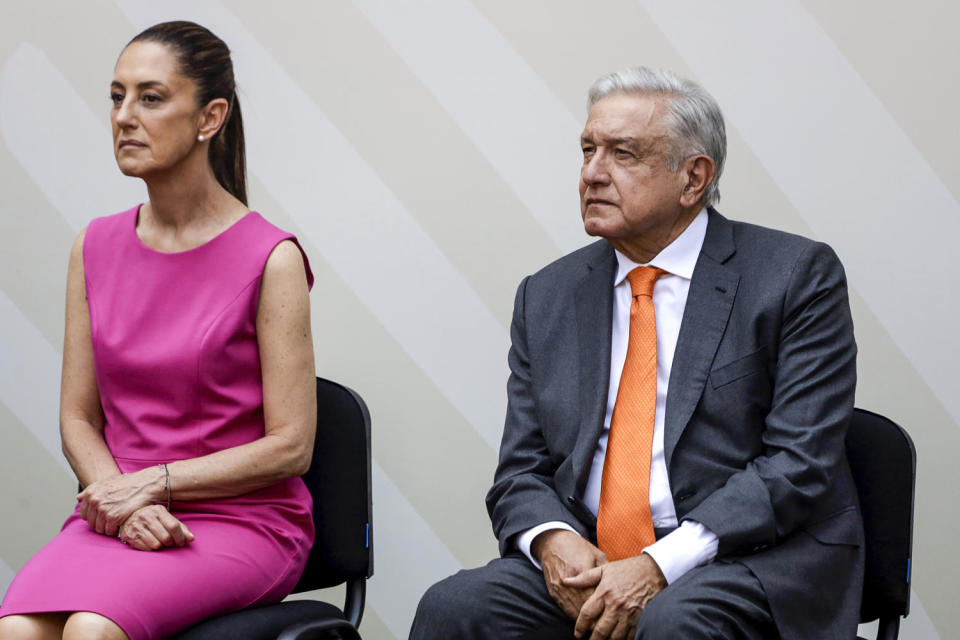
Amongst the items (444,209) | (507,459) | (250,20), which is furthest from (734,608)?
(250,20)

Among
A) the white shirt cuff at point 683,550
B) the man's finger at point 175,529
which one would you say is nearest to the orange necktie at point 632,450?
the white shirt cuff at point 683,550

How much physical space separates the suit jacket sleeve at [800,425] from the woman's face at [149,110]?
3.88ft

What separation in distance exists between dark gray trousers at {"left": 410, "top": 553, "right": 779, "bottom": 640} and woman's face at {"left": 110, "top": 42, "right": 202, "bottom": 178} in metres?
0.99

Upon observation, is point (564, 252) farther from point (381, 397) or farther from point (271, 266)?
point (271, 266)

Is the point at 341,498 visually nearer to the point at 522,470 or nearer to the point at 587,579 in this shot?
the point at 522,470

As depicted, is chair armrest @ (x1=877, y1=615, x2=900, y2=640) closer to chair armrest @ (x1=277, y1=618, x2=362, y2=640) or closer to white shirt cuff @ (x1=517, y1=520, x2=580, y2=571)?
white shirt cuff @ (x1=517, y1=520, x2=580, y2=571)

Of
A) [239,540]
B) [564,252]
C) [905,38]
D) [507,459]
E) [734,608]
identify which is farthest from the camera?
[564,252]

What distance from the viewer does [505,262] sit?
10.3ft

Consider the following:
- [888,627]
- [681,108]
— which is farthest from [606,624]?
[681,108]

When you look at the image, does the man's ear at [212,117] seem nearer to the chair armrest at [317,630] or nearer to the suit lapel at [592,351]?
the suit lapel at [592,351]

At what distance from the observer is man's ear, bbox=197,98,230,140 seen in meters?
2.36

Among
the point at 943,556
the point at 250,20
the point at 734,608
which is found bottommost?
the point at 943,556

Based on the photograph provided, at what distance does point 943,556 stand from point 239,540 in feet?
5.77

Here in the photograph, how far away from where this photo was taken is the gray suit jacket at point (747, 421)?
6.81 feet
